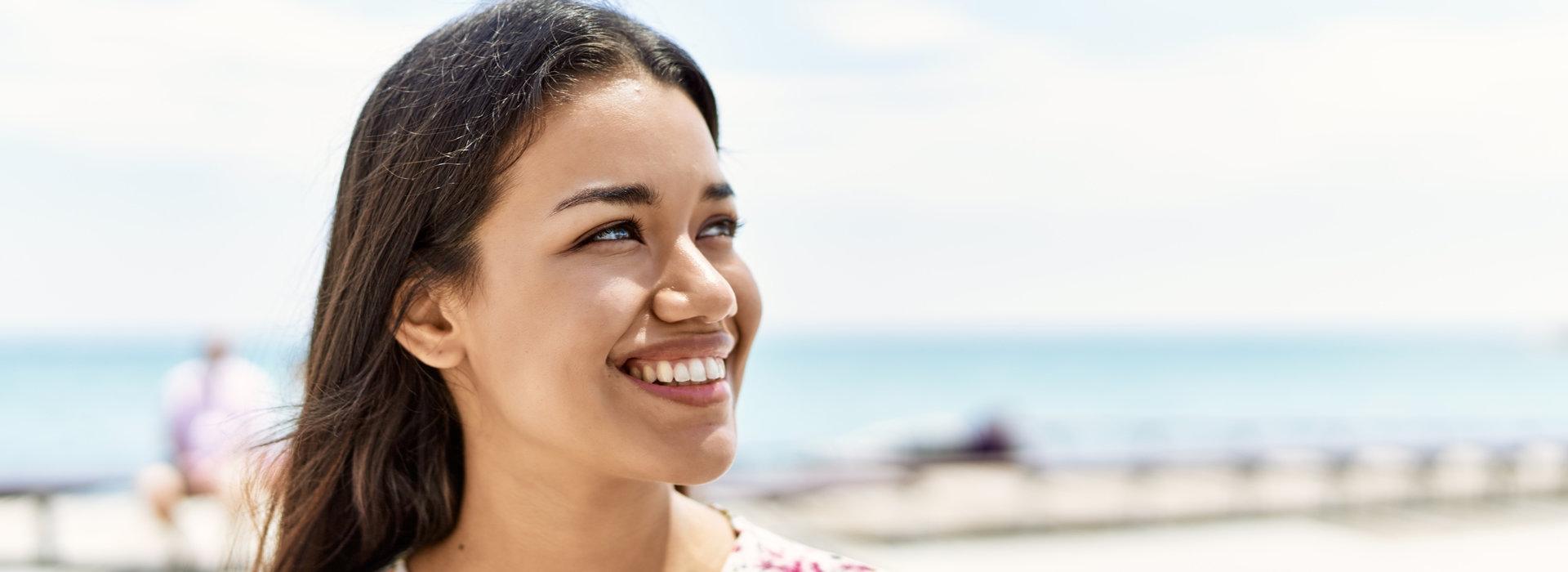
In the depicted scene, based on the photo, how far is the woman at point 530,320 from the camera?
134cm

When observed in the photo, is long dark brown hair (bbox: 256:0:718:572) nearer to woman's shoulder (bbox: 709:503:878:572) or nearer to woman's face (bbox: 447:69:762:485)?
woman's face (bbox: 447:69:762:485)

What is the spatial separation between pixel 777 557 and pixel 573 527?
1.08ft

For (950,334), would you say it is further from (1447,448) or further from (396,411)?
(396,411)

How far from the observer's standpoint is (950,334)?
101 m

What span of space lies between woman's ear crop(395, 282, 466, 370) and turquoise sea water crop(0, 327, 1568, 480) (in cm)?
52

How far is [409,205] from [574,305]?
1.07ft

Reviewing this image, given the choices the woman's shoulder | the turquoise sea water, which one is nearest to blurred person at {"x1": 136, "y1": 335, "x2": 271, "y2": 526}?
the turquoise sea water

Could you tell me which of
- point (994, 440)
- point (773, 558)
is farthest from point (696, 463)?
point (994, 440)

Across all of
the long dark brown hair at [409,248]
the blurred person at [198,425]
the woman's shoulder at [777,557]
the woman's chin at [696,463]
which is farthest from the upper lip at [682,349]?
the blurred person at [198,425]

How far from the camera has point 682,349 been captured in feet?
4.46

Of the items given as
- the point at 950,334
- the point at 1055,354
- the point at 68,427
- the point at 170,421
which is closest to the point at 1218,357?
the point at 1055,354

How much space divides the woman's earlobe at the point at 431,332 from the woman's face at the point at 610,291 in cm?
9

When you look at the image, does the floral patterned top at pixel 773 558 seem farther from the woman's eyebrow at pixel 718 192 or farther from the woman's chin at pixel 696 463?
the woman's eyebrow at pixel 718 192

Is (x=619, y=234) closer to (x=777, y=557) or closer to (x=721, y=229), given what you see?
(x=721, y=229)
